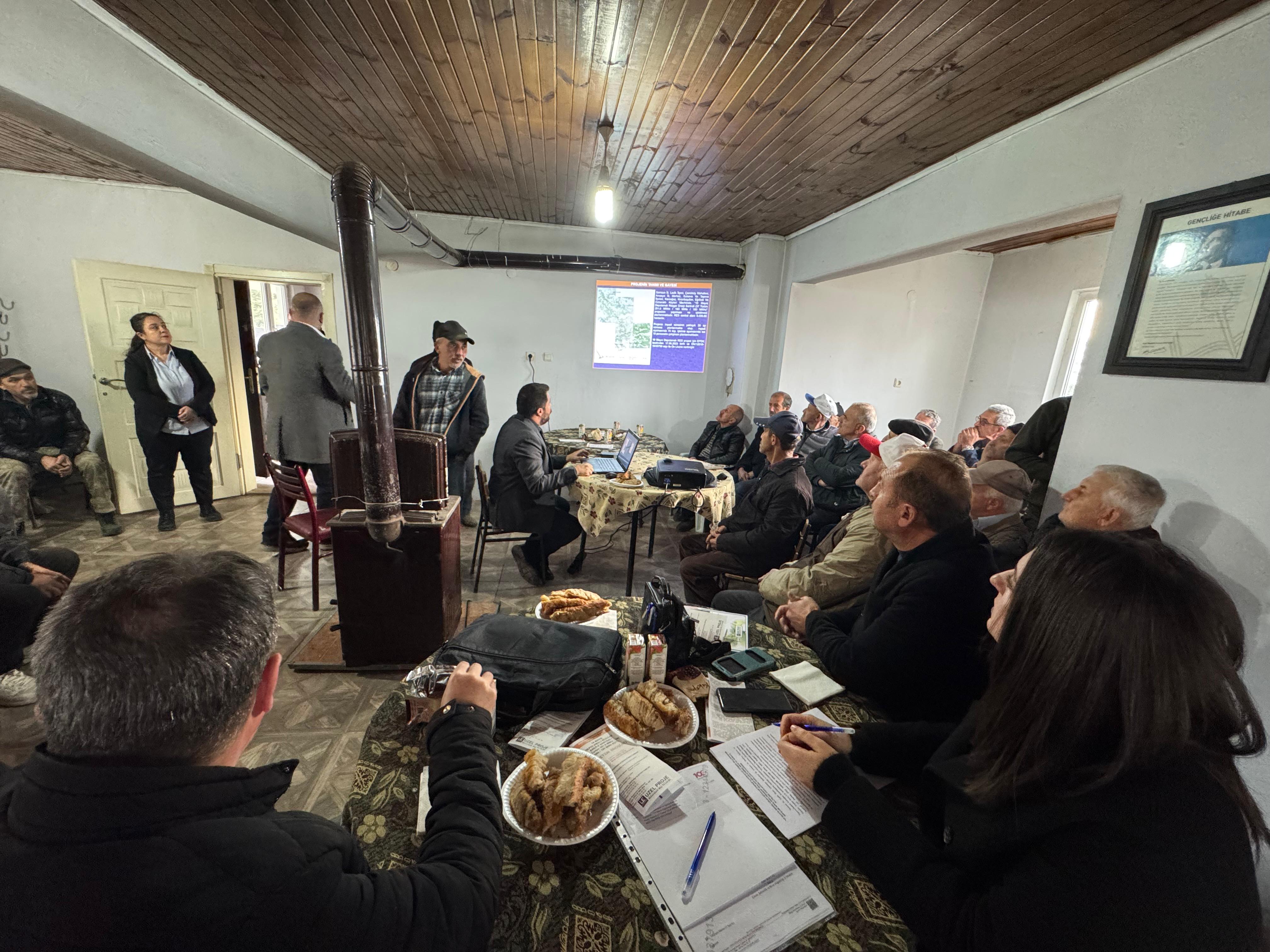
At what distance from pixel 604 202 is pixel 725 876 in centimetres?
327

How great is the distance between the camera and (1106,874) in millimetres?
591

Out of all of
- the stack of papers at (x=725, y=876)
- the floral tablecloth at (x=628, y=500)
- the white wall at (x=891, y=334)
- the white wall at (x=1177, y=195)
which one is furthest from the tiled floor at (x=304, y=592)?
the white wall at (x=1177, y=195)

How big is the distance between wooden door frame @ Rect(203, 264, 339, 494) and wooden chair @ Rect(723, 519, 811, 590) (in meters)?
4.37

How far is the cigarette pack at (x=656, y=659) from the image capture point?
1.18 m


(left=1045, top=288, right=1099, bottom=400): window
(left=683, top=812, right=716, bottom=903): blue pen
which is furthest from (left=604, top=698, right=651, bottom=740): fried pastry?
(left=1045, top=288, right=1099, bottom=400): window

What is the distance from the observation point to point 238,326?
460cm

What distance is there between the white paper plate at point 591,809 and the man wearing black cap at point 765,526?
1.81m

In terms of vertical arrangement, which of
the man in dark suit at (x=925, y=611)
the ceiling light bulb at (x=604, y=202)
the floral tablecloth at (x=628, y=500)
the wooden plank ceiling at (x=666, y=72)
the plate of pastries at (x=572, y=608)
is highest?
the wooden plank ceiling at (x=666, y=72)

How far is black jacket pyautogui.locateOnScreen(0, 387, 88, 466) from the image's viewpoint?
136 inches

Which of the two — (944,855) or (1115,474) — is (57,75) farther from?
(1115,474)

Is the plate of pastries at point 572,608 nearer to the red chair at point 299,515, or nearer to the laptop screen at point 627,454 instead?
the red chair at point 299,515

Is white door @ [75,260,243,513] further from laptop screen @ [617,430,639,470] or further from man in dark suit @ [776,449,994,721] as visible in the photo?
man in dark suit @ [776,449,994,721]

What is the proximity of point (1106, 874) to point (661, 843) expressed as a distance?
582 mm

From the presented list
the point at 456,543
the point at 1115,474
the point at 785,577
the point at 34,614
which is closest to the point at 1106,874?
the point at 785,577
